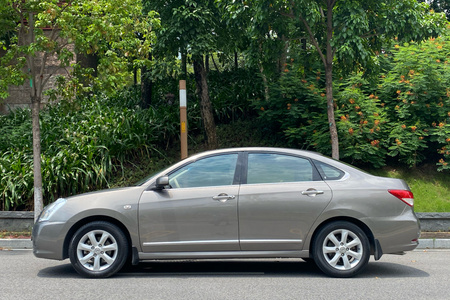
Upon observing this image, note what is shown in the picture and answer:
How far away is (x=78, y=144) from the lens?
13.3m

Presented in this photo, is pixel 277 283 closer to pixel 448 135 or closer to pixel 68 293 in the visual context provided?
pixel 68 293

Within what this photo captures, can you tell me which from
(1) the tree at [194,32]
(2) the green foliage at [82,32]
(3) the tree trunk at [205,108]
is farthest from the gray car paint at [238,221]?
(3) the tree trunk at [205,108]

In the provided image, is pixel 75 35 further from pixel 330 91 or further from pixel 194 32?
pixel 330 91

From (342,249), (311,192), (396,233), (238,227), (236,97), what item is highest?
(236,97)

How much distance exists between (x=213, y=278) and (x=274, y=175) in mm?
1545

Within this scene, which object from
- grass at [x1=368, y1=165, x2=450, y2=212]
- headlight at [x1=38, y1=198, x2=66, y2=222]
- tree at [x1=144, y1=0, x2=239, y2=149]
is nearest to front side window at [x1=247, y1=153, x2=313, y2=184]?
headlight at [x1=38, y1=198, x2=66, y2=222]

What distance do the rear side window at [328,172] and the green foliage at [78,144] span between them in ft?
22.6

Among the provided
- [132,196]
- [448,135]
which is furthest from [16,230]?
[448,135]

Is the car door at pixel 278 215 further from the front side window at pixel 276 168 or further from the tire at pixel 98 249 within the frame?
the tire at pixel 98 249

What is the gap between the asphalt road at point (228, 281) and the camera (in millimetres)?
5852

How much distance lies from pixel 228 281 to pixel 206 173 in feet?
4.60

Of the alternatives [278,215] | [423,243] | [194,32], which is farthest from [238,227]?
[194,32]

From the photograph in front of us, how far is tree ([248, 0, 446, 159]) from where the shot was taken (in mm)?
11141

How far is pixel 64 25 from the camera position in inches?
424
